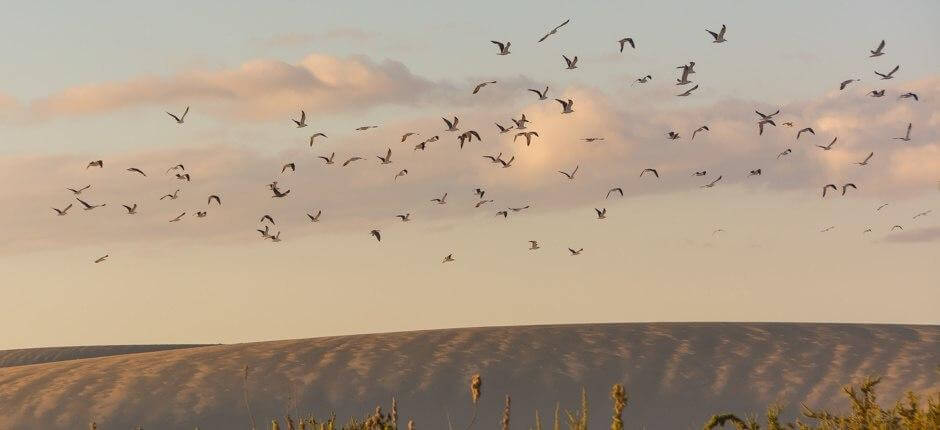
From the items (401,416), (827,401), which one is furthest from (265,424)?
(827,401)

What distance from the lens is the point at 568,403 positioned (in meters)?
36.1

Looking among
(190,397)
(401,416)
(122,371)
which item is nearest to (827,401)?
(401,416)

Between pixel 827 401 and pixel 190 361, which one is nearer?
pixel 827 401

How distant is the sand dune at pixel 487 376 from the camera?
118 ft

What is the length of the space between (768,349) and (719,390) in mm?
5100

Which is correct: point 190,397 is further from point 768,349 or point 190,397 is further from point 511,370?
point 768,349

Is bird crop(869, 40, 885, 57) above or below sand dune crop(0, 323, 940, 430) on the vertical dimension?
above

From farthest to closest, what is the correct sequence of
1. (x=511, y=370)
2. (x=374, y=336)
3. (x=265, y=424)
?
(x=374, y=336) < (x=511, y=370) < (x=265, y=424)

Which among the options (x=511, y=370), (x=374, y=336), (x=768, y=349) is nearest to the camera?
(x=511, y=370)

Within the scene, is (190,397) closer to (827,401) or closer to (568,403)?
(568,403)

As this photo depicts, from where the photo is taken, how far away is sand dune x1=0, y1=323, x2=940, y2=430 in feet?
118

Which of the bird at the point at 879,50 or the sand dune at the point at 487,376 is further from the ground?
the bird at the point at 879,50

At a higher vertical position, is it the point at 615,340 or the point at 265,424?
the point at 615,340

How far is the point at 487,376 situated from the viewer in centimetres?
3866
